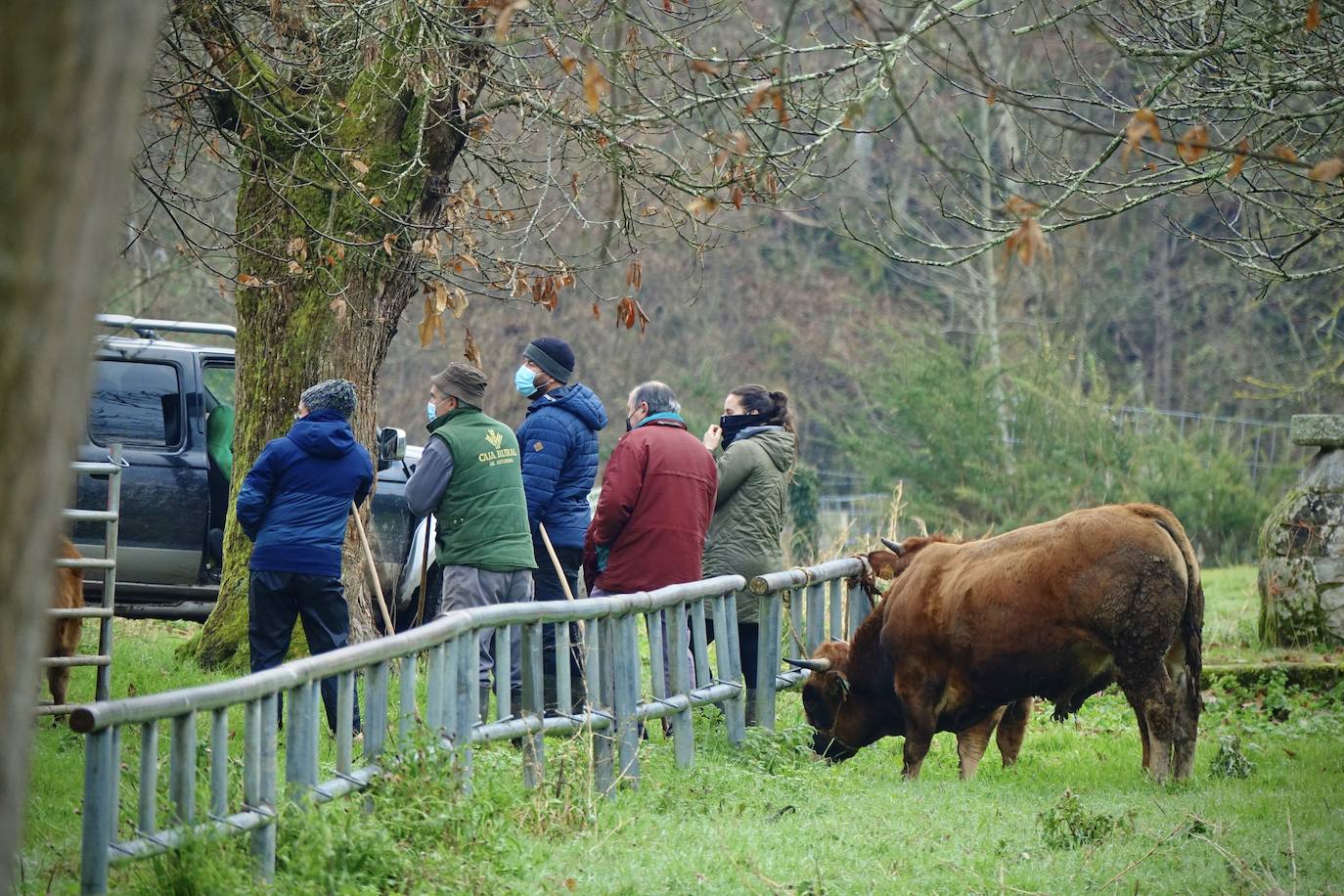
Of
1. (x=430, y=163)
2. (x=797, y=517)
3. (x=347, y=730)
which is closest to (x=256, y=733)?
(x=347, y=730)

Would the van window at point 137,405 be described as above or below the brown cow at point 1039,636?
above

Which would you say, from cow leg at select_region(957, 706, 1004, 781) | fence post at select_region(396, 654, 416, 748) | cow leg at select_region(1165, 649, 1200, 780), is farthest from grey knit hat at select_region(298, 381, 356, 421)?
cow leg at select_region(1165, 649, 1200, 780)

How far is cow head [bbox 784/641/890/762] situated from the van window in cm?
496

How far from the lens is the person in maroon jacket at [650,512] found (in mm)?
8391

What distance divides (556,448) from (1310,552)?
6577mm

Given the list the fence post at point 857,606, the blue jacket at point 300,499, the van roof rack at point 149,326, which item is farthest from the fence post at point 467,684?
the van roof rack at point 149,326

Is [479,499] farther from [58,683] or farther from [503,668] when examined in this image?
[58,683]

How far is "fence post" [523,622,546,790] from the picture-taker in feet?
21.0

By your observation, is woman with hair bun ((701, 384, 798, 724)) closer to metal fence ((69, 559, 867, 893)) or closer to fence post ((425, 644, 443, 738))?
metal fence ((69, 559, 867, 893))

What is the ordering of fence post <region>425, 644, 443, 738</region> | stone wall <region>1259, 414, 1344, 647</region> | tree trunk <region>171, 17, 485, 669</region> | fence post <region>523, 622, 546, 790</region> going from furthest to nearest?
stone wall <region>1259, 414, 1344, 647</region>
tree trunk <region>171, 17, 485, 669</region>
fence post <region>523, 622, 546, 790</region>
fence post <region>425, 644, 443, 738</region>

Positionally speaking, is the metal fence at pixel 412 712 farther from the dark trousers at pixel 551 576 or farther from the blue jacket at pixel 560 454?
the blue jacket at pixel 560 454

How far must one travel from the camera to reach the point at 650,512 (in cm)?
842

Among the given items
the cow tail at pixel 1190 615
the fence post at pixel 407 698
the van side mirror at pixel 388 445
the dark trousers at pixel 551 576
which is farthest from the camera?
the van side mirror at pixel 388 445

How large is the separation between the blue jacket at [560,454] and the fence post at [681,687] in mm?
1649
